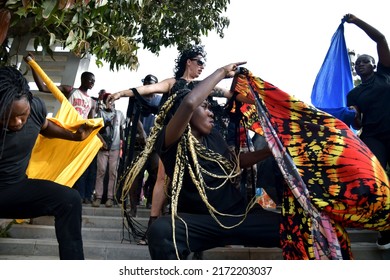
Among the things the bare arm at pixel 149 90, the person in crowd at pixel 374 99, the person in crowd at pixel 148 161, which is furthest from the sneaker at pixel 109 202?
the person in crowd at pixel 374 99

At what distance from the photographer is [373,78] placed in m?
3.67

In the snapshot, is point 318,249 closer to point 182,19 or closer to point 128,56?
point 128,56

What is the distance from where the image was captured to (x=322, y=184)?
89.7 inches

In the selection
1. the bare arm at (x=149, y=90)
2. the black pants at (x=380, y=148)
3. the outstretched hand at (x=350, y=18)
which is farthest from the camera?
the outstretched hand at (x=350, y=18)

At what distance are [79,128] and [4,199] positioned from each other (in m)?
0.88

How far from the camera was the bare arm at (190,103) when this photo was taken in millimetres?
2346

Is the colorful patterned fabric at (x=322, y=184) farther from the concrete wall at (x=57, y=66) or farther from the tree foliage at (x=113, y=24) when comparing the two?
the concrete wall at (x=57, y=66)

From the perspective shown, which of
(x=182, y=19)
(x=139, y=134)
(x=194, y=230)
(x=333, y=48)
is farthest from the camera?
(x=182, y=19)

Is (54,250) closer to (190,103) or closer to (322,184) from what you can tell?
(190,103)

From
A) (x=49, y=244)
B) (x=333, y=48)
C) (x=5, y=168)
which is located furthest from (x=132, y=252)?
(x=333, y=48)

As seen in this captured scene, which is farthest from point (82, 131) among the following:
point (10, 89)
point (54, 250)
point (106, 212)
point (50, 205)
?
point (106, 212)

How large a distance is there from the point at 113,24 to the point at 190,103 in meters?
3.25

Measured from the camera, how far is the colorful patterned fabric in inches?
85.7

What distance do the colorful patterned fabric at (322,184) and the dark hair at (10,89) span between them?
1.65 metres
